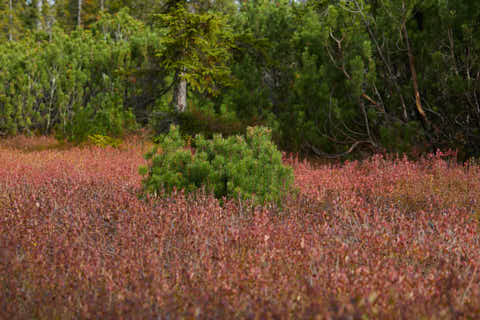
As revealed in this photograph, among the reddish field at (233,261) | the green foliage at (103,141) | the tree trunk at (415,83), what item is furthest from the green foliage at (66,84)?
the tree trunk at (415,83)

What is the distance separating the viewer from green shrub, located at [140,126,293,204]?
14.1ft

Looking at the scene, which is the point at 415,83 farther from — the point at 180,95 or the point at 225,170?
the point at 180,95

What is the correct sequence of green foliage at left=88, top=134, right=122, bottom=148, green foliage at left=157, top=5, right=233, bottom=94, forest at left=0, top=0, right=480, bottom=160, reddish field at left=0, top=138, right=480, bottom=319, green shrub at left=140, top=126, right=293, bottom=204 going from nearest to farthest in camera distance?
reddish field at left=0, top=138, right=480, bottom=319, green shrub at left=140, top=126, right=293, bottom=204, forest at left=0, top=0, right=480, bottom=160, green foliage at left=157, top=5, right=233, bottom=94, green foliage at left=88, top=134, right=122, bottom=148

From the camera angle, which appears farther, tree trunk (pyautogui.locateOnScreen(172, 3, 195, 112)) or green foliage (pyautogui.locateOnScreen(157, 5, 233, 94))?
tree trunk (pyautogui.locateOnScreen(172, 3, 195, 112))

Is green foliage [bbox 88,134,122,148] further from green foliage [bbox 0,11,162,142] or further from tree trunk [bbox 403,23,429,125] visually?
tree trunk [bbox 403,23,429,125]

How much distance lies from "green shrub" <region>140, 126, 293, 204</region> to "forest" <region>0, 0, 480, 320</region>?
23 millimetres

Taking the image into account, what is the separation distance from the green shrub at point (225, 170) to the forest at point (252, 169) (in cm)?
2

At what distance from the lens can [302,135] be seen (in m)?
8.23

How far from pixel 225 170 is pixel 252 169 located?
0.97 ft

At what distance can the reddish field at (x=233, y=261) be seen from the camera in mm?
1829

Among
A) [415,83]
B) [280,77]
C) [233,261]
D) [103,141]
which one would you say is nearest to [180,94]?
[103,141]

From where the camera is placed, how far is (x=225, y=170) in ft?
14.4

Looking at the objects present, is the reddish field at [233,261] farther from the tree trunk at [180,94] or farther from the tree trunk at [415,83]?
the tree trunk at [180,94]

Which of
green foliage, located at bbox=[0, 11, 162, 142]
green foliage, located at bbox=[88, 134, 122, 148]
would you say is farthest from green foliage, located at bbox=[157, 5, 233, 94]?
green foliage, located at bbox=[88, 134, 122, 148]
